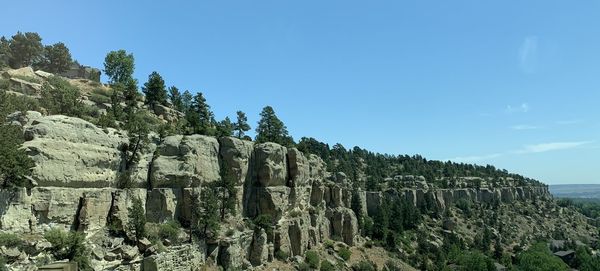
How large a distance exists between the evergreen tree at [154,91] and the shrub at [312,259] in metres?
40.8

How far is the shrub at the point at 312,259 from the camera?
7244cm

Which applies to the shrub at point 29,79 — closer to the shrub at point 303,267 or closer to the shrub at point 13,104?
the shrub at point 13,104

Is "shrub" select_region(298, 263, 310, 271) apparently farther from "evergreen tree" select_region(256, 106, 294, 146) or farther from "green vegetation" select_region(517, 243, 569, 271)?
"green vegetation" select_region(517, 243, 569, 271)

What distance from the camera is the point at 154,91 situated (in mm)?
83500

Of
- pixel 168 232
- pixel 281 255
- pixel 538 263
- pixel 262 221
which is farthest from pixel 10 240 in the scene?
pixel 538 263

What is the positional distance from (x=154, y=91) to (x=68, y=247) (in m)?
48.6

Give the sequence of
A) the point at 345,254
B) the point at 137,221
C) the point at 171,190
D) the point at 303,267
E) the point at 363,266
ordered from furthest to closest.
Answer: the point at 345,254
the point at 363,266
the point at 303,267
the point at 171,190
the point at 137,221

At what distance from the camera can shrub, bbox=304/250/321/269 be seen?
72.4m

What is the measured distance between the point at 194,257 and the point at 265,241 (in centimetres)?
1418

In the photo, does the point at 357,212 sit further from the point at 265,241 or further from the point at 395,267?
the point at 265,241

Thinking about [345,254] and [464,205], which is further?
[464,205]

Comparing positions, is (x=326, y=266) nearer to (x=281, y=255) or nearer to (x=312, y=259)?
(x=312, y=259)

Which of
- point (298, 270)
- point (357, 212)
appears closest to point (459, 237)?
point (357, 212)

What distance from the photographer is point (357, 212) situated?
395ft
